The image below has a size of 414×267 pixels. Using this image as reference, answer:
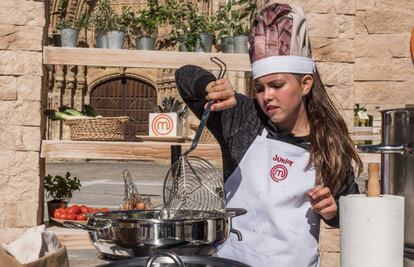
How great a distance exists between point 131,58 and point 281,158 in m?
2.54

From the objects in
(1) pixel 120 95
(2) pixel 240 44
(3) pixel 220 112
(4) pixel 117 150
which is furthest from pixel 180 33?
(1) pixel 120 95

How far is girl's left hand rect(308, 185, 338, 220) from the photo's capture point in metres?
1.87

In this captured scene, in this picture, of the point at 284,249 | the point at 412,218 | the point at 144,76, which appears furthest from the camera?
the point at 144,76

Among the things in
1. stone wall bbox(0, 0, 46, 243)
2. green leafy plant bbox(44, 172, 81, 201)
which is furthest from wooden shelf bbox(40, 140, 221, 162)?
green leafy plant bbox(44, 172, 81, 201)

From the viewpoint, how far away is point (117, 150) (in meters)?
4.44

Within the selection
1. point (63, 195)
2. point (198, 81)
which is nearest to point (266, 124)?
point (198, 81)

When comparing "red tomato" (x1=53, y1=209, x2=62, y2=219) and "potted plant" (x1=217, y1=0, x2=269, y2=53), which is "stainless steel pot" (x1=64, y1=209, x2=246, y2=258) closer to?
"potted plant" (x1=217, y1=0, x2=269, y2=53)

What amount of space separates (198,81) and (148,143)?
2.42m

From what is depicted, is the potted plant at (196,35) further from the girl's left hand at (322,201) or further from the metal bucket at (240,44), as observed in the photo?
the girl's left hand at (322,201)

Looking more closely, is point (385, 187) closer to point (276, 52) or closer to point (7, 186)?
point (276, 52)

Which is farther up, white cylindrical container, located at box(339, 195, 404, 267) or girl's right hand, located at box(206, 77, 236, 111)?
girl's right hand, located at box(206, 77, 236, 111)

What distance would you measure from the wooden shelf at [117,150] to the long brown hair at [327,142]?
2.27 meters

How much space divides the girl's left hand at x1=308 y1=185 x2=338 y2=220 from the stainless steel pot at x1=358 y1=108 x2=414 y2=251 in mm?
153

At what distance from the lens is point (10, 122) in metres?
4.41
